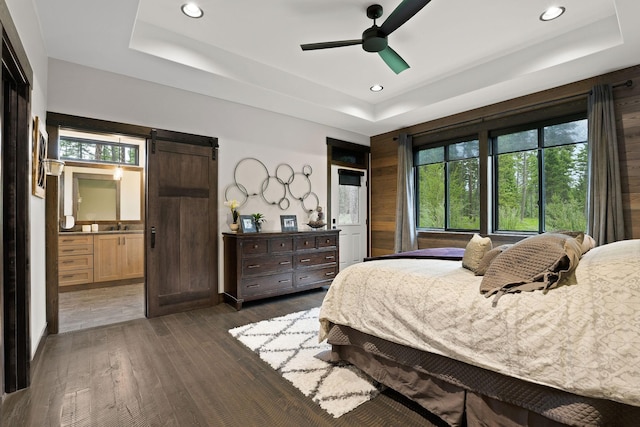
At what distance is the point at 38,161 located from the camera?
2.53 metres

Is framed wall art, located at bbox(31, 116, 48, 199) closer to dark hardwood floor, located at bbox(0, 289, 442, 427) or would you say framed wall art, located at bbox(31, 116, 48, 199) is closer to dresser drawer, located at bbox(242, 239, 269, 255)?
dark hardwood floor, located at bbox(0, 289, 442, 427)

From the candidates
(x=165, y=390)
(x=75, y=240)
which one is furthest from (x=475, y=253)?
(x=75, y=240)

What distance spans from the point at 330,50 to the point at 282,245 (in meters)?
2.52

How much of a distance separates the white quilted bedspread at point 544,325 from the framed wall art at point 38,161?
9.30ft

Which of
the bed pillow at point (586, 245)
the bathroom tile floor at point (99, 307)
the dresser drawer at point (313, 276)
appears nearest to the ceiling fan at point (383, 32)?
the bed pillow at point (586, 245)

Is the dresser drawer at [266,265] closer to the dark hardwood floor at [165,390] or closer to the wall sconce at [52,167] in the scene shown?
the dark hardwood floor at [165,390]

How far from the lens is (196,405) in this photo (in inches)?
77.8

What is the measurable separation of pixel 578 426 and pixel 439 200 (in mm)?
4273

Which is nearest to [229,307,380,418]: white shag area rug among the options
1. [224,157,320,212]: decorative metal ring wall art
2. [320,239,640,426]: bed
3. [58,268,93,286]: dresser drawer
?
[320,239,640,426]: bed

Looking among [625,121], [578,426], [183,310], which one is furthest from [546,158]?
[183,310]

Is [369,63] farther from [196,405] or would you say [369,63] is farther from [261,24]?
[196,405]

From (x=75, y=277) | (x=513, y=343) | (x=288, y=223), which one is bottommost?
(x=75, y=277)

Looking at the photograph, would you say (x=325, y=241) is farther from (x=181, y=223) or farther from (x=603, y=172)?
(x=603, y=172)

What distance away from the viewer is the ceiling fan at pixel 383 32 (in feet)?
7.75
